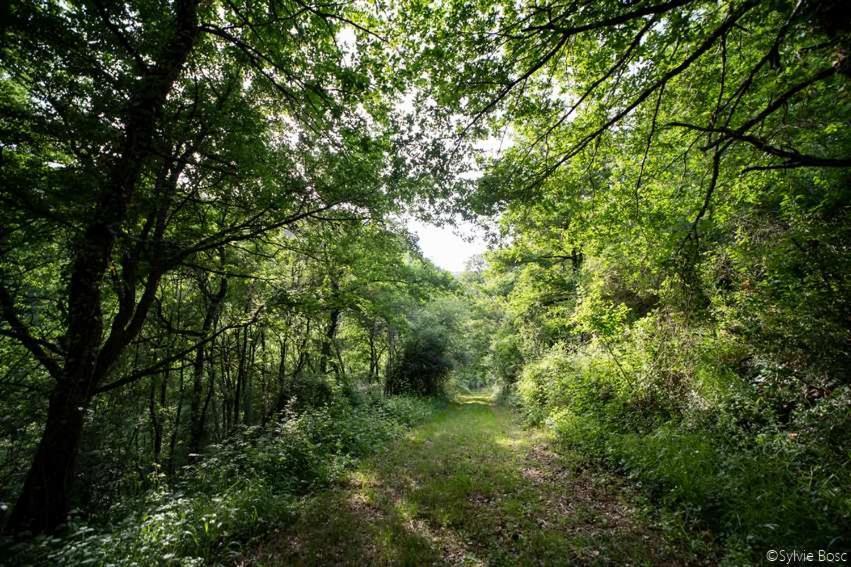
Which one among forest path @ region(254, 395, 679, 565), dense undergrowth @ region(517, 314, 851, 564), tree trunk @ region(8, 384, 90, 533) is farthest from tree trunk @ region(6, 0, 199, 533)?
dense undergrowth @ region(517, 314, 851, 564)

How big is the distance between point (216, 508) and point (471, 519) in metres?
3.49

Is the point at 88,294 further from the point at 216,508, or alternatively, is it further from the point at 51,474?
the point at 216,508

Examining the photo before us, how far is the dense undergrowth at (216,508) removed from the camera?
11.0 feet

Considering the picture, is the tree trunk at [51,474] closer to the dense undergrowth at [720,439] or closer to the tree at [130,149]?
the tree at [130,149]

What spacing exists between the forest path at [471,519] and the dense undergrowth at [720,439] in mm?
671

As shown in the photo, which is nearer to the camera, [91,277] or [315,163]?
[91,277]

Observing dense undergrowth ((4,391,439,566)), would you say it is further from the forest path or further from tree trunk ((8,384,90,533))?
the forest path

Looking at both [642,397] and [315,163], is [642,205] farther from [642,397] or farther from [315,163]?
[315,163]

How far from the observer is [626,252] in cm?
792

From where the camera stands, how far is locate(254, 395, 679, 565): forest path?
12.0ft

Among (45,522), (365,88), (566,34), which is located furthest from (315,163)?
(45,522)

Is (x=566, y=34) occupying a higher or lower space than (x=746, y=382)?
higher

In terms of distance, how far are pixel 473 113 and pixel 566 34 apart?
1.48 m

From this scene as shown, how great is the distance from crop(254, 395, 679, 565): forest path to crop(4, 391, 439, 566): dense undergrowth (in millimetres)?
486
